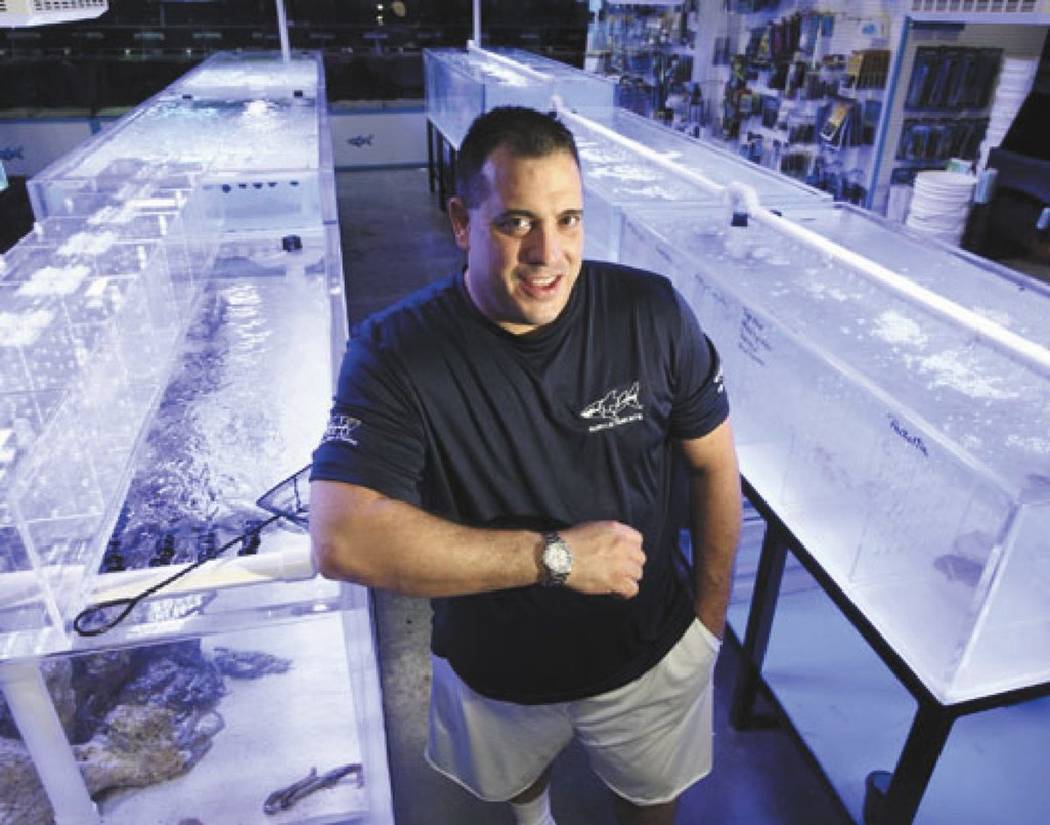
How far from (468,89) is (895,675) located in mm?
5505

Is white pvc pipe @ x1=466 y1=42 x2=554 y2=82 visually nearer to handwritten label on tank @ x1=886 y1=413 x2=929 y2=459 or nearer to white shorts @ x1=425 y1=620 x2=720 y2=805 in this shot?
handwritten label on tank @ x1=886 y1=413 x2=929 y2=459

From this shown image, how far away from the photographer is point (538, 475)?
137 cm

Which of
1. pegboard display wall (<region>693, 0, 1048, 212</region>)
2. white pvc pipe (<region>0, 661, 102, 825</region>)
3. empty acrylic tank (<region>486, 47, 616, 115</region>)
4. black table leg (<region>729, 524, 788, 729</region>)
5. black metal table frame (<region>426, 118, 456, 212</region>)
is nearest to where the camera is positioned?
white pvc pipe (<region>0, 661, 102, 825</region>)

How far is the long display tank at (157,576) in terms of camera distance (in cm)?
141

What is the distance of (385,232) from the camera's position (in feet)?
24.3

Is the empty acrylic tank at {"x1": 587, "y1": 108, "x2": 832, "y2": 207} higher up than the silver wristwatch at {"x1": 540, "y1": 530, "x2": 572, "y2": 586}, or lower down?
higher up

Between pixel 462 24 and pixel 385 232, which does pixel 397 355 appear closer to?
pixel 385 232

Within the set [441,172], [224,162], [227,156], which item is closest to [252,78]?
[441,172]

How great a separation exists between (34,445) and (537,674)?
1.08 m

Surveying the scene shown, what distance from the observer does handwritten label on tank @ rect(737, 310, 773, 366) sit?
2.17m

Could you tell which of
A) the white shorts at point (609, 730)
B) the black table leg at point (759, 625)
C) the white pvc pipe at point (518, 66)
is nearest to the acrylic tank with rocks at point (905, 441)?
the black table leg at point (759, 625)

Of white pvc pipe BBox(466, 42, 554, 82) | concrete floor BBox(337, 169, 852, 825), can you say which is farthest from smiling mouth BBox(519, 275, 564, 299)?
white pvc pipe BBox(466, 42, 554, 82)

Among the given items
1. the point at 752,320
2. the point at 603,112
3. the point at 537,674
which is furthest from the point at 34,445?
the point at 603,112

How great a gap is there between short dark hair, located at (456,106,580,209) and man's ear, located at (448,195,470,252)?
0.01 meters
